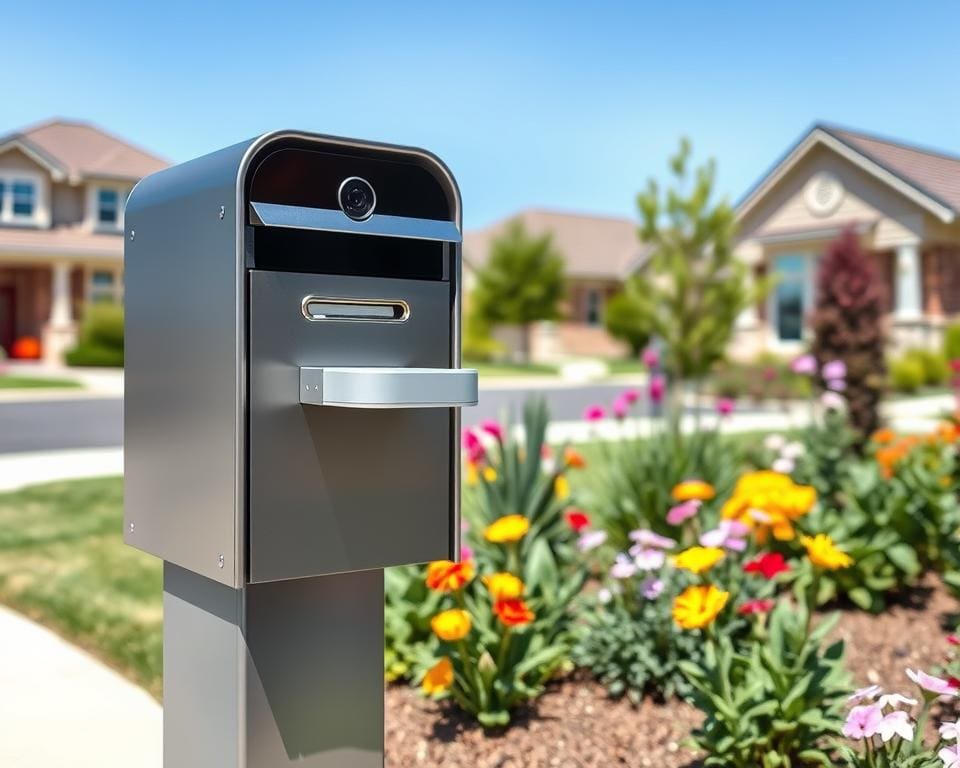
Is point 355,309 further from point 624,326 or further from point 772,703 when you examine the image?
point 624,326

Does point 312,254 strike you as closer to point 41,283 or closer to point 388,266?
point 388,266

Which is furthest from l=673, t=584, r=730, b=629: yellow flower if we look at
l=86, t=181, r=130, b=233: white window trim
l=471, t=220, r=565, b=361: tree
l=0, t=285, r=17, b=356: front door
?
l=471, t=220, r=565, b=361: tree

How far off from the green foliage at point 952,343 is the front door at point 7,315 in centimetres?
2543

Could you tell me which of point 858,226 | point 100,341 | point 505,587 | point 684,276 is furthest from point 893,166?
point 505,587

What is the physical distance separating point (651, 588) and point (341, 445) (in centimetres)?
162

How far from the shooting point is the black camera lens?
194 cm

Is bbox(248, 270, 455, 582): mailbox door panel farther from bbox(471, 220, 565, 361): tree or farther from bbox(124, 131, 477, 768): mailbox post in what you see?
bbox(471, 220, 565, 361): tree

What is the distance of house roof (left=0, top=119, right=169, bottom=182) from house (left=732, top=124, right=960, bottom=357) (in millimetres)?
17021

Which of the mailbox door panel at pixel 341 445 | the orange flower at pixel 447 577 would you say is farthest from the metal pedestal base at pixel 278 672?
the orange flower at pixel 447 577

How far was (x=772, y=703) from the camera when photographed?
2596 mm

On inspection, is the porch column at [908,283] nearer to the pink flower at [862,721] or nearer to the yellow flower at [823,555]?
Result: the yellow flower at [823,555]

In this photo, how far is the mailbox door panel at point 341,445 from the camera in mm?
1852

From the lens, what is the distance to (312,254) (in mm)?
1915

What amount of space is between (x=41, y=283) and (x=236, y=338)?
30.1 metres
